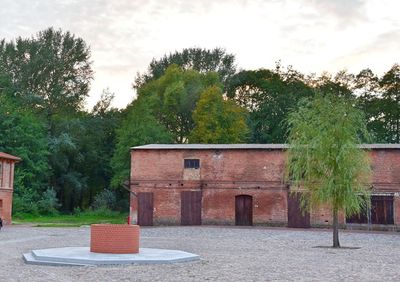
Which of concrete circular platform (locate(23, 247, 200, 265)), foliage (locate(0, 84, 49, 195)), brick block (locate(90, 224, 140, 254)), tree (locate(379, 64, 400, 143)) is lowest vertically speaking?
concrete circular platform (locate(23, 247, 200, 265))

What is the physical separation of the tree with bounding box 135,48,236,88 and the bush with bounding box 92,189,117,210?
14.2 meters

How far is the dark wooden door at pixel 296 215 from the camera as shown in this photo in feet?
129

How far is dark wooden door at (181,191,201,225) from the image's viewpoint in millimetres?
40719

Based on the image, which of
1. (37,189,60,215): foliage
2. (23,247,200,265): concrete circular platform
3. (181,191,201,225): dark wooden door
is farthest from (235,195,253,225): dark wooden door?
(23,247,200,265): concrete circular platform

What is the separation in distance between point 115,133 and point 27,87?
9867 mm

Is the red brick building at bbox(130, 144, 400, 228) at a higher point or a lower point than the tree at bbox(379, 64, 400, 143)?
lower

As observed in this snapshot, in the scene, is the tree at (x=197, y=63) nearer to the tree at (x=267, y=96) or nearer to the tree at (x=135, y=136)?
the tree at (x=267, y=96)

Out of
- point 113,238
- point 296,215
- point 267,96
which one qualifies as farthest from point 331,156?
point 267,96

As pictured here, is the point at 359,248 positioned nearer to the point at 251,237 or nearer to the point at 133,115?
the point at 251,237

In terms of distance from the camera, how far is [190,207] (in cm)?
4081

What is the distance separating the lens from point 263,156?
40531mm

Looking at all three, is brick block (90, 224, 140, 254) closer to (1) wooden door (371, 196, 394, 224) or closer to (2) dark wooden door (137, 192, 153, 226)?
(2) dark wooden door (137, 192, 153, 226)

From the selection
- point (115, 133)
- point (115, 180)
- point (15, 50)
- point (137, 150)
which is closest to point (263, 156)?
point (137, 150)

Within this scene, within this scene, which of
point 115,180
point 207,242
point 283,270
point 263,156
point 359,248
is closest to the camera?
point 283,270
